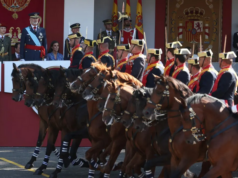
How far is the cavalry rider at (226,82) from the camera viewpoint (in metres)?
8.64

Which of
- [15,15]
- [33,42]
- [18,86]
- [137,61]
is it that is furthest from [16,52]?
[137,61]

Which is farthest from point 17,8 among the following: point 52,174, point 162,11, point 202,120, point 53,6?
point 202,120

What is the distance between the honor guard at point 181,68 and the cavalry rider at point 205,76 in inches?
10.3

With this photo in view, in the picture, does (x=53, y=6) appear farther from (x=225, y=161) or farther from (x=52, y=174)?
(x=225, y=161)

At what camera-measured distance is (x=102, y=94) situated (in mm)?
9008

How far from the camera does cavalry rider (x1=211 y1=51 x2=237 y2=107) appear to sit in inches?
340

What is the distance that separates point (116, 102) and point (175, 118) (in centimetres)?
115

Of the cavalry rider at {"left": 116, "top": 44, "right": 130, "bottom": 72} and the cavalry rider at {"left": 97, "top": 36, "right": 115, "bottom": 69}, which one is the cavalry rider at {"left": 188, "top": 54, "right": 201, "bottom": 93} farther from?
the cavalry rider at {"left": 97, "top": 36, "right": 115, "bottom": 69}

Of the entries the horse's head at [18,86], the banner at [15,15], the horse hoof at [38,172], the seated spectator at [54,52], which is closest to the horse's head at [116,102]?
the horse hoof at [38,172]

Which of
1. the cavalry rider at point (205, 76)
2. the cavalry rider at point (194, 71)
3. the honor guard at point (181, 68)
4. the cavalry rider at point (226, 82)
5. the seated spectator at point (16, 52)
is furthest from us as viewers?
the seated spectator at point (16, 52)

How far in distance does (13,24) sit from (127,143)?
875 centimetres

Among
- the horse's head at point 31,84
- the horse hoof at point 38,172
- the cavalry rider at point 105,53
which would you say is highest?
the cavalry rider at point 105,53

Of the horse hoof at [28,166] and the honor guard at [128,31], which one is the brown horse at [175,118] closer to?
the horse hoof at [28,166]

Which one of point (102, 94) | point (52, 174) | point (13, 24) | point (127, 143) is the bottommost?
point (52, 174)
